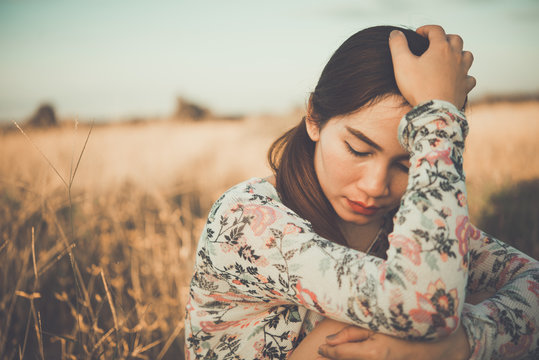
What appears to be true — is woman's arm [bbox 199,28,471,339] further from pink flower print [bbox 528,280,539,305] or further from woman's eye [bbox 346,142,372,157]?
pink flower print [bbox 528,280,539,305]

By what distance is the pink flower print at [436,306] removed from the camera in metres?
1.01

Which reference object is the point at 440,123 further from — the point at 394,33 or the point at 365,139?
the point at 394,33

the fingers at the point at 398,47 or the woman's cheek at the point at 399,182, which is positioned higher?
the fingers at the point at 398,47

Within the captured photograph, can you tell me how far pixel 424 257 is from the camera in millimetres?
1025

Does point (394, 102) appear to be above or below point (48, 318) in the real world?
above

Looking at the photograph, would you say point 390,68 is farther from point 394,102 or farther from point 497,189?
point 497,189

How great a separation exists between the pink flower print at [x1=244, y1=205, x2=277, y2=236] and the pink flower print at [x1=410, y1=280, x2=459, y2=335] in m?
0.50

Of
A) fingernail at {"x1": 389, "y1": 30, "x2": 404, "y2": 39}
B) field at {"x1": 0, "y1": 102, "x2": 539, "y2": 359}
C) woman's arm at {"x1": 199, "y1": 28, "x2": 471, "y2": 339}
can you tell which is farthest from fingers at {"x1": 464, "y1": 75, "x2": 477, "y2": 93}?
field at {"x1": 0, "y1": 102, "x2": 539, "y2": 359}

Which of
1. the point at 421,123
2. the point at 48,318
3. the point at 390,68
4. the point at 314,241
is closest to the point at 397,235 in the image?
the point at 314,241

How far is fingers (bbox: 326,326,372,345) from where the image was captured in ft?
3.71

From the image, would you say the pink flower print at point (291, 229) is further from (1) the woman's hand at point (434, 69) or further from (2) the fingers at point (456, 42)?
(2) the fingers at point (456, 42)

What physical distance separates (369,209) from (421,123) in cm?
43

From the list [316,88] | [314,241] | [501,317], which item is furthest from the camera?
[316,88]

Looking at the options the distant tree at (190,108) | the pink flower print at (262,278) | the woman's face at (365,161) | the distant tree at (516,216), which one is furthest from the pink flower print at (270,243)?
the distant tree at (190,108)
